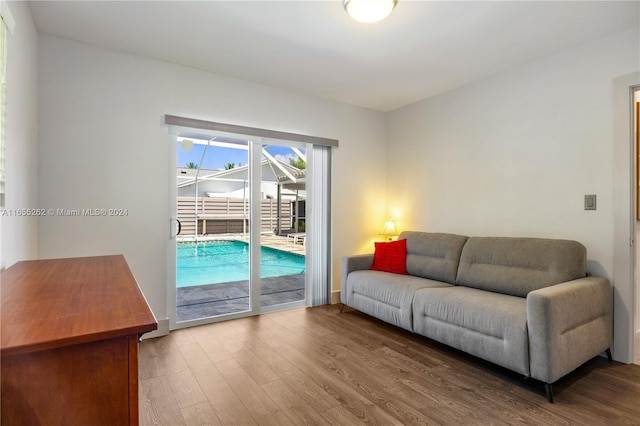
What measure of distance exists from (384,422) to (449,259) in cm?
193

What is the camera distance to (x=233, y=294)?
4.07 meters

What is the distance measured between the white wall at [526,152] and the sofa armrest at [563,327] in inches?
19.7

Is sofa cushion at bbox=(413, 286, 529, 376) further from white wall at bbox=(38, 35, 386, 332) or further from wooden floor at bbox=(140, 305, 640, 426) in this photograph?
white wall at bbox=(38, 35, 386, 332)

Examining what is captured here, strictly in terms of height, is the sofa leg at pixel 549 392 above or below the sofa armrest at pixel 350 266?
below

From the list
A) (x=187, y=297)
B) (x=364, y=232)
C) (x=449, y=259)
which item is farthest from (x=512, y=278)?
(x=187, y=297)

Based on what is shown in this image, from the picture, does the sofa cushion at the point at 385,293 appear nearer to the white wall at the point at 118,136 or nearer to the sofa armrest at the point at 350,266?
the sofa armrest at the point at 350,266

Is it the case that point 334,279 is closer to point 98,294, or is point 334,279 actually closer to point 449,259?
point 449,259

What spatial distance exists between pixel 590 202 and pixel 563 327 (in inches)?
47.6

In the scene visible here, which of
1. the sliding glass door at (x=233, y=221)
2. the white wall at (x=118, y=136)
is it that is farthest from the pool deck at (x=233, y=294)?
the white wall at (x=118, y=136)

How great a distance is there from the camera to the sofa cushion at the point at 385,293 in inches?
119

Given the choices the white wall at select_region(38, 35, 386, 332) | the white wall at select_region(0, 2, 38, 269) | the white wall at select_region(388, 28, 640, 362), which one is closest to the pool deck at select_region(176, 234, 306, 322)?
the white wall at select_region(38, 35, 386, 332)

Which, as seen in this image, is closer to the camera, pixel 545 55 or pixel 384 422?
pixel 384 422

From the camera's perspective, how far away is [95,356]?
88cm

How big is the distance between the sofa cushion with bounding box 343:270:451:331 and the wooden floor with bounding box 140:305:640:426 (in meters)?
0.23
